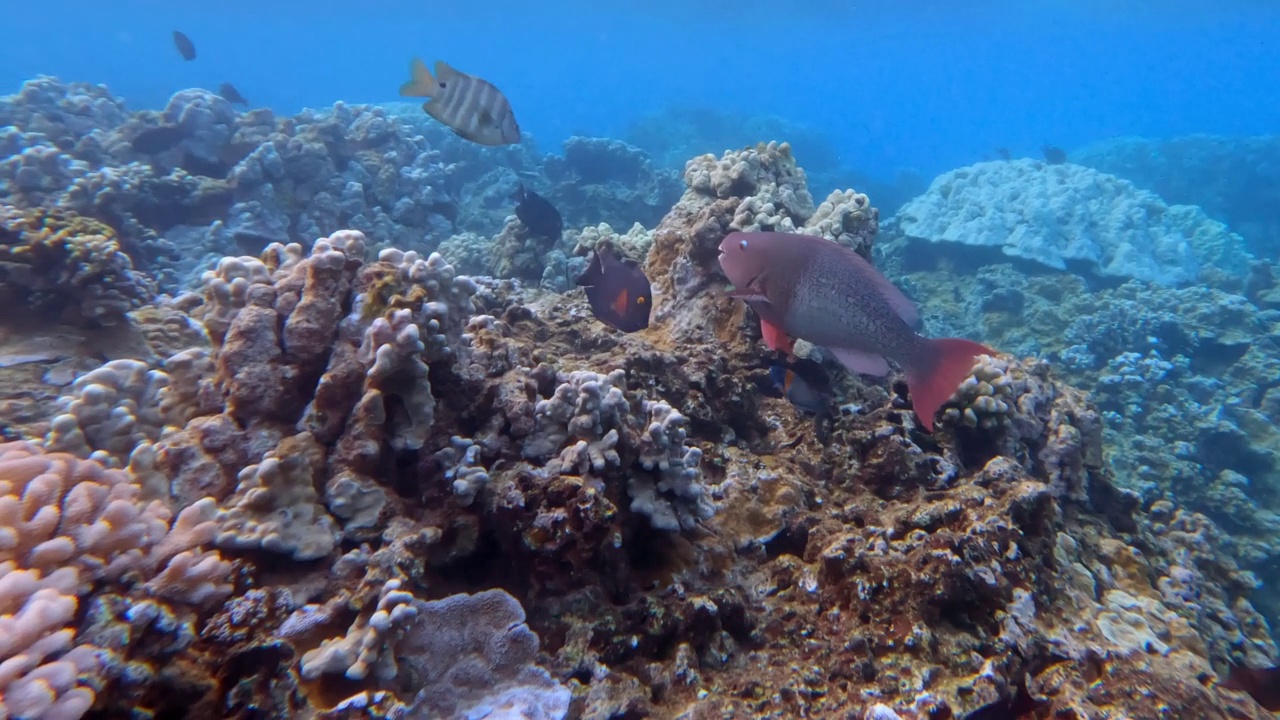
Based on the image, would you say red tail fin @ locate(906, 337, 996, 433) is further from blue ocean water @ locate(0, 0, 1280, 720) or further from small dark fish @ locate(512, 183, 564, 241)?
small dark fish @ locate(512, 183, 564, 241)

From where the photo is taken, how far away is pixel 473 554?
7.64ft

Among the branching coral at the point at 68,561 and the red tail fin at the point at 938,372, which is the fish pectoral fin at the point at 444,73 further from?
the red tail fin at the point at 938,372

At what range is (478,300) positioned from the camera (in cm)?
416

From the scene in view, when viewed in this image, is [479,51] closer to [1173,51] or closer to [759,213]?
[1173,51]

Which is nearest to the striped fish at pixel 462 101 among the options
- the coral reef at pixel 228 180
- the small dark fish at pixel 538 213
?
the small dark fish at pixel 538 213

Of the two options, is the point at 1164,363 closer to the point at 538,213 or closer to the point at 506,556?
the point at 538,213

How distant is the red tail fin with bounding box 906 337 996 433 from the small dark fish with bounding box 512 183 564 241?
5.14 meters

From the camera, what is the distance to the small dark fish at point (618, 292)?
12.7ft

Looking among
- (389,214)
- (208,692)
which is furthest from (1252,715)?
(389,214)

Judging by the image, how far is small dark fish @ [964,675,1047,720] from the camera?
78.0 inches

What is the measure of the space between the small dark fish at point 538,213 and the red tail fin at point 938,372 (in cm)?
514

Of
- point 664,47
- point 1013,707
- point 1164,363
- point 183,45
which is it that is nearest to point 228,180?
point 183,45

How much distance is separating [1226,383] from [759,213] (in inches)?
448

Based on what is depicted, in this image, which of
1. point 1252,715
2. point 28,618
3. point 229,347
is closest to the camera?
point 28,618
